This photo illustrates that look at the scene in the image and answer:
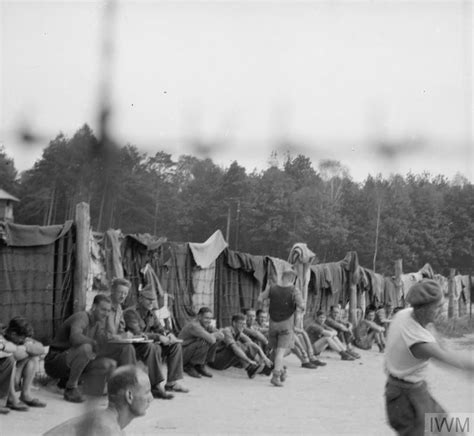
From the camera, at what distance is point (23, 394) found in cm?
508

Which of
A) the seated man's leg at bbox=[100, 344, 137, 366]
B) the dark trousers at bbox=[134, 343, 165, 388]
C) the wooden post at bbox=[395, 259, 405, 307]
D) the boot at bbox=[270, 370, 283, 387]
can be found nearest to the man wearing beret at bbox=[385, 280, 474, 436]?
the seated man's leg at bbox=[100, 344, 137, 366]

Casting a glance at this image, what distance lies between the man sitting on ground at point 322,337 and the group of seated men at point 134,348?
463 millimetres

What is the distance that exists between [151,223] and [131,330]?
176 inches

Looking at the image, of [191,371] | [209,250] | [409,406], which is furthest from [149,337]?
[409,406]

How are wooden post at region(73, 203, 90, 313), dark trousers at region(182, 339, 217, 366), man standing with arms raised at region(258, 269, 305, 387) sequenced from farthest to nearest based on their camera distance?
man standing with arms raised at region(258, 269, 305, 387)
dark trousers at region(182, 339, 217, 366)
wooden post at region(73, 203, 90, 313)

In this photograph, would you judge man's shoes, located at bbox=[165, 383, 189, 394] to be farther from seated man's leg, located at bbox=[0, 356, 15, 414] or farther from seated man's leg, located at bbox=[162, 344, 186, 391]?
seated man's leg, located at bbox=[0, 356, 15, 414]

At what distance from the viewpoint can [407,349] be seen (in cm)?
291

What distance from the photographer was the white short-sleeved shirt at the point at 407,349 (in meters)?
2.87

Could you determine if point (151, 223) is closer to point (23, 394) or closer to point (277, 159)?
point (277, 159)

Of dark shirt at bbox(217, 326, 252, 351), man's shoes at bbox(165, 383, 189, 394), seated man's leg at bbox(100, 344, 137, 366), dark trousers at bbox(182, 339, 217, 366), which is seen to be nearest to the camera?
seated man's leg at bbox(100, 344, 137, 366)

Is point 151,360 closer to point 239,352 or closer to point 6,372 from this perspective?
point 6,372

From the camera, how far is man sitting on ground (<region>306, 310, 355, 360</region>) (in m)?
9.72

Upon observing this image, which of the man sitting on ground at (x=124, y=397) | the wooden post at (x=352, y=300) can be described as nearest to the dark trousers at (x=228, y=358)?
the man sitting on ground at (x=124, y=397)

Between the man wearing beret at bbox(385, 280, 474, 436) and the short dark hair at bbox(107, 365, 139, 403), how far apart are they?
1.27 m
